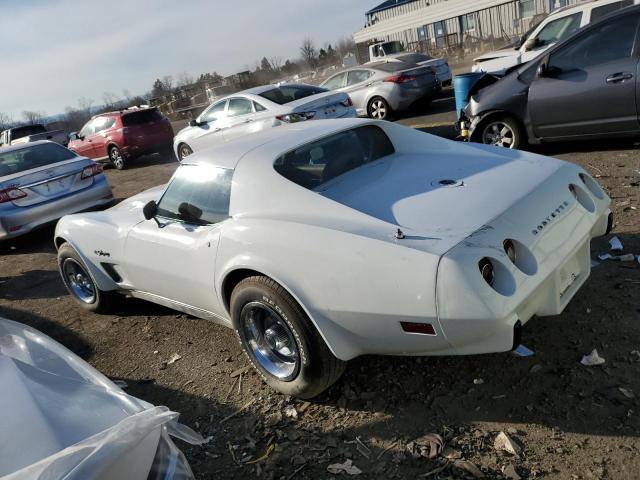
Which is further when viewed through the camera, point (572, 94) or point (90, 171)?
point (90, 171)

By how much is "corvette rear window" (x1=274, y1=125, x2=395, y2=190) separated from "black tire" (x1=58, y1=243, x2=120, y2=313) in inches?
92.1

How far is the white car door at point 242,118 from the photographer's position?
9.95 meters

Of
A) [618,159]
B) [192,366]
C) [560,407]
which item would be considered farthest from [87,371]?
[618,159]

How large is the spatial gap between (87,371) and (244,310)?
0.95 meters

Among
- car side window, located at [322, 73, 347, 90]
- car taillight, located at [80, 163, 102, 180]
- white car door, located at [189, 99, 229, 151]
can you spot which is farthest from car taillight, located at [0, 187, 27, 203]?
car side window, located at [322, 73, 347, 90]

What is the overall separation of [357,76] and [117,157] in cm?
694

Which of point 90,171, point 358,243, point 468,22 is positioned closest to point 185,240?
point 358,243

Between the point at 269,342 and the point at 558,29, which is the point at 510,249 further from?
the point at 558,29

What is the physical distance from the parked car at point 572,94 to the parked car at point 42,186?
568 centimetres

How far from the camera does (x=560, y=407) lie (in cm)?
266

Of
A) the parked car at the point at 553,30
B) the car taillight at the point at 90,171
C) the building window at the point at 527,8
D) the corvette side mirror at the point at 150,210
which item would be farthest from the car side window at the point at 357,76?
the building window at the point at 527,8

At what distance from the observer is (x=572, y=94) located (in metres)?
6.21

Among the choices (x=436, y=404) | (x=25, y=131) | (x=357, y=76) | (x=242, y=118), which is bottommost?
(x=436, y=404)

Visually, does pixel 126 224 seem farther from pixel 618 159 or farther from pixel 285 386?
pixel 618 159
